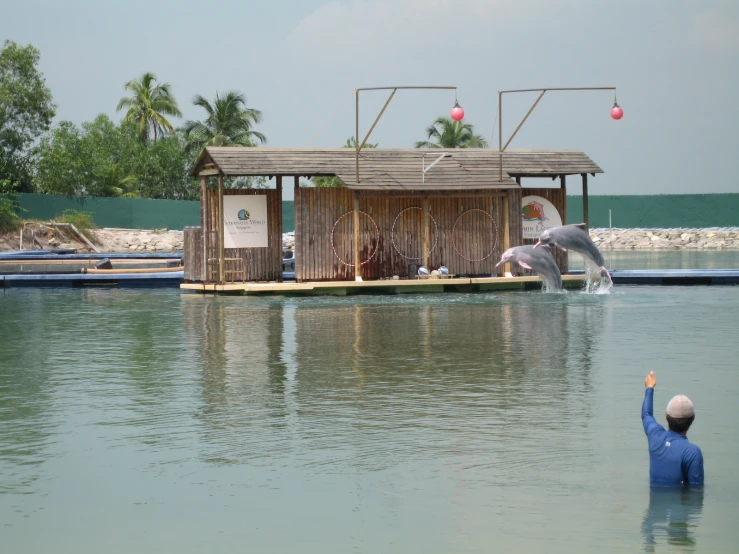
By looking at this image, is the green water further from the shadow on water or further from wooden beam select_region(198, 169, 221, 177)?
wooden beam select_region(198, 169, 221, 177)

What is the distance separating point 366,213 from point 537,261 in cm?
445

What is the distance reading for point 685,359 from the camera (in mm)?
15328

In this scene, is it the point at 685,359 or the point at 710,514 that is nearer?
the point at 710,514

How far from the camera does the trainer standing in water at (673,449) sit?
8.20 m

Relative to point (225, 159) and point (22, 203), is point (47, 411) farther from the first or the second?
point (22, 203)

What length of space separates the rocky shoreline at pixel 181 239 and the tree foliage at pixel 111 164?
6.20m

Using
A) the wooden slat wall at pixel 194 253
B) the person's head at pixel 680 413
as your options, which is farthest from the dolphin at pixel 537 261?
the person's head at pixel 680 413

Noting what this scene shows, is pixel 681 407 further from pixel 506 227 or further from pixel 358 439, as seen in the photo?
pixel 506 227

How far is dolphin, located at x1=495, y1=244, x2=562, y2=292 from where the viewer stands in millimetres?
27047

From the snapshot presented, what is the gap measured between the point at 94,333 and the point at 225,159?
29.8 feet

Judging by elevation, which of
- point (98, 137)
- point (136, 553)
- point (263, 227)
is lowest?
point (136, 553)

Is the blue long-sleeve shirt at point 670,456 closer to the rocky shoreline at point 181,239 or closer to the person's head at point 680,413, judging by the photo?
the person's head at point 680,413

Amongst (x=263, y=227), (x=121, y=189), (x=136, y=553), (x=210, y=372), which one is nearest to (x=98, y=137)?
(x=121, y=189)

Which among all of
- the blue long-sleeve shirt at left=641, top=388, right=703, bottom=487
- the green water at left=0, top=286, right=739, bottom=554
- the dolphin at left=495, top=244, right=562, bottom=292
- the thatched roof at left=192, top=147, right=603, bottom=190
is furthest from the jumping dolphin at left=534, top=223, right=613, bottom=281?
the blue long-sleeve shirt at left=641, top=388, right=703, bottom=487
